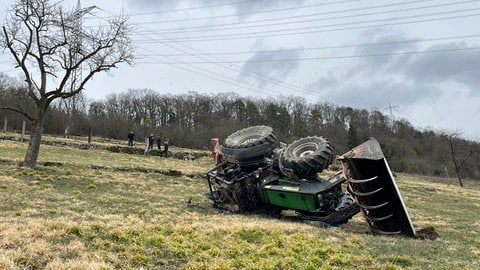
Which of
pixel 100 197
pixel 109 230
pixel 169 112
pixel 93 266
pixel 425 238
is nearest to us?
pixel 93 266

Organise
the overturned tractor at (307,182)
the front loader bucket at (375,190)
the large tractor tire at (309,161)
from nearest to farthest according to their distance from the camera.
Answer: the front loader bucket at (375,190) → the overturned tractor at (307,182) → the large tractor tire at (309,161)

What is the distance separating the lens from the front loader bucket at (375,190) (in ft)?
30.8

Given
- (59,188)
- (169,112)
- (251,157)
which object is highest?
(169,112)

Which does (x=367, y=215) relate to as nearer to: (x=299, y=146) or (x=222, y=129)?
(x=299, y=146)

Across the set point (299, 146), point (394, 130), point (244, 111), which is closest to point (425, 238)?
point (299, 146)

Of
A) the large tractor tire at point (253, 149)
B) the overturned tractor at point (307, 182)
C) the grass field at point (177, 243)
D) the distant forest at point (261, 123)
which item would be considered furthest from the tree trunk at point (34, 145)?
the distant forest at point (261, 123)

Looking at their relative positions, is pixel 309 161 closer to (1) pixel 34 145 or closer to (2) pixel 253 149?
(2) pixel 253 149

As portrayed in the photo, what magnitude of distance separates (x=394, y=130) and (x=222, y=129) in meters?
47.1

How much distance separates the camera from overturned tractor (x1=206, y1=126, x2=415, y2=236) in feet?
31.1

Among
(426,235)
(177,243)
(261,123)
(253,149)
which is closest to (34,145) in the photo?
(253,149)

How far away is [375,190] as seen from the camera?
939 centimetres

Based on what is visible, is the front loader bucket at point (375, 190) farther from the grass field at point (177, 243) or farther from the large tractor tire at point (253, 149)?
the large tractor tire at point (253, 149)

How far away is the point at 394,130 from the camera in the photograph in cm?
9669

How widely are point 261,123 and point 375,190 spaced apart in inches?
2774
